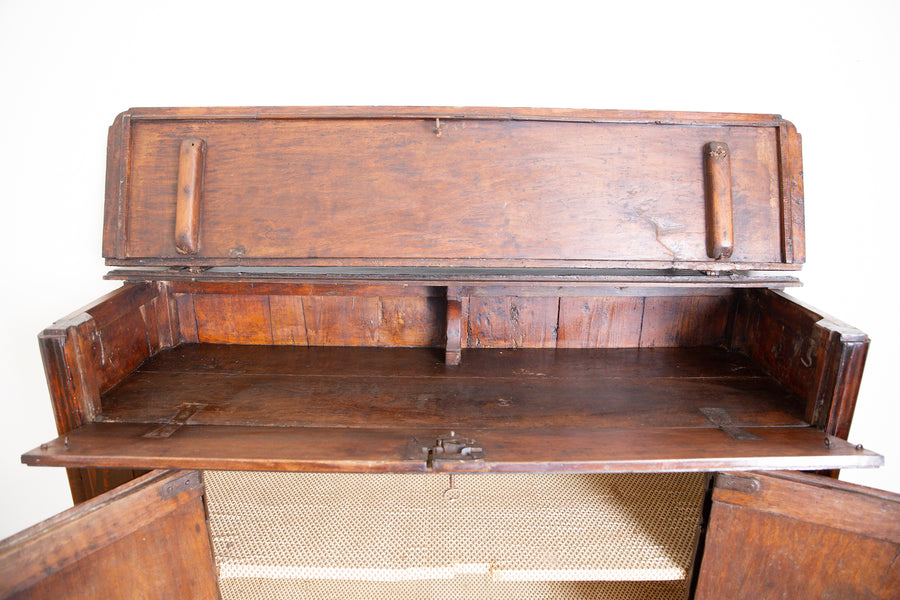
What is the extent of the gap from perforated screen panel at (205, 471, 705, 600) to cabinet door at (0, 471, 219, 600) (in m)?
0.12

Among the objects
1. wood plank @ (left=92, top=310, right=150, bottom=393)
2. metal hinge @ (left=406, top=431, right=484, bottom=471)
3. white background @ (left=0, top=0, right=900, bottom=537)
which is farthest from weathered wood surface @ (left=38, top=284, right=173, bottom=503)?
metal hinge @ (left=406, top=431, right=484, bottom=471)

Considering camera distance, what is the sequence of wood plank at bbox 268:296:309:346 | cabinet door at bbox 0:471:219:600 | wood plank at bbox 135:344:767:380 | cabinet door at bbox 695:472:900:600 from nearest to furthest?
cabinet door at bbox 0:471:219:600 < cabinet door at bbox 695:472:900:600 < wood plank at bbox 135:344:767:380 < wood plank at bbox 268:296:309:346

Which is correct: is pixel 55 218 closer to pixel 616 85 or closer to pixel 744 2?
pixel 616 85

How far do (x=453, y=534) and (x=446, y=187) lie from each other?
3.43ft

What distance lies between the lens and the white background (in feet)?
5.79

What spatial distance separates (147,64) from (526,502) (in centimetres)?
216

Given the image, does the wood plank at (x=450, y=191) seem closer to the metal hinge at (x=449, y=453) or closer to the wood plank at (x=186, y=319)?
the wood plank at (x=186, y=319)

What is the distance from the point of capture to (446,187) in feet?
4.73

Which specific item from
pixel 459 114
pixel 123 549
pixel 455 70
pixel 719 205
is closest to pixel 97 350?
pixel 123 549

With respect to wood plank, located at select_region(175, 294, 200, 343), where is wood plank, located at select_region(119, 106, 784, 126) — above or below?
above

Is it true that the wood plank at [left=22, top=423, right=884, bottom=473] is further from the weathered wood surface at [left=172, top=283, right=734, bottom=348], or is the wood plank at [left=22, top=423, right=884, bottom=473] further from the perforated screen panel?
the weathered wood surface at [left=172, top=283, right=734, bottom=348]

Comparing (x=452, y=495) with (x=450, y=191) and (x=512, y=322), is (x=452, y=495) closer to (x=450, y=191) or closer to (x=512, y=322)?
(x=512, y=322)

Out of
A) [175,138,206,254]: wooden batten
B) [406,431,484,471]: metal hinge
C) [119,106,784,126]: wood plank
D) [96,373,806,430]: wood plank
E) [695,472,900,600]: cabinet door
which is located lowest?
[695,472,900,600]: cabinet door

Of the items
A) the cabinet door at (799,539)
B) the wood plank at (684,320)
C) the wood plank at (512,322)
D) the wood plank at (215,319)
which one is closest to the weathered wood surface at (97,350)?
the wood plank at (215,319)
